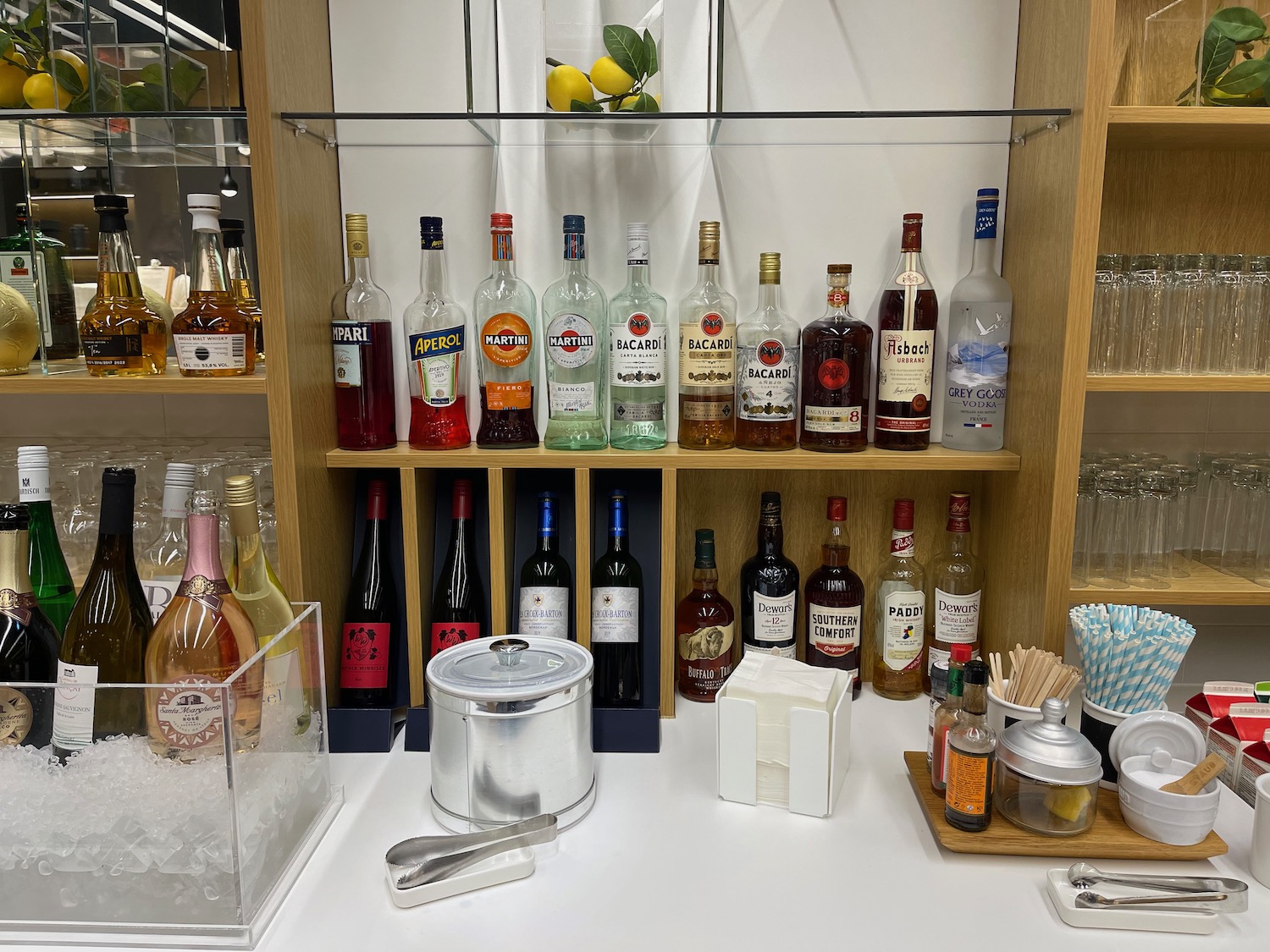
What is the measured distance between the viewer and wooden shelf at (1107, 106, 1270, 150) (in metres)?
1.18

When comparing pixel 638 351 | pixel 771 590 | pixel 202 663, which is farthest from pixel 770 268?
pixel 202 663

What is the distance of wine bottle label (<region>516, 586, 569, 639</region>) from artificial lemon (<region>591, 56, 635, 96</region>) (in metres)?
0.74

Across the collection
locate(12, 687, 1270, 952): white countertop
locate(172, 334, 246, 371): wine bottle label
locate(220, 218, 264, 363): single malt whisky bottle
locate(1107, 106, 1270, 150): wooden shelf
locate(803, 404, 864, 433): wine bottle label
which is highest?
locate(1107, 106, 1270, 150): wooden shelf

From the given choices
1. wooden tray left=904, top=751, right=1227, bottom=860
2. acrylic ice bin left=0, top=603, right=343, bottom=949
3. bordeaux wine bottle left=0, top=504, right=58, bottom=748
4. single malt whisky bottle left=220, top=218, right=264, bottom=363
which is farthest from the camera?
single malt whisky bottle left=220, top=218, right=264, bottom=363

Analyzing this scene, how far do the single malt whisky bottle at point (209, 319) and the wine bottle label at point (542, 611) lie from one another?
0.53m

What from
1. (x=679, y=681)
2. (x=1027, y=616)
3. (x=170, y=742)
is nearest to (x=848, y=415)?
(x=1027, y=616)

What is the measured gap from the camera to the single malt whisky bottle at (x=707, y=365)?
1.39 metres

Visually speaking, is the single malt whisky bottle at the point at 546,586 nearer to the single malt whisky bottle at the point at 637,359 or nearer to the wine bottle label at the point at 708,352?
the single malt whisky bottle at the point at 637,359

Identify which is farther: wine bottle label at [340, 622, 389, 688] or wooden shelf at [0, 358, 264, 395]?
wine bottle label at [340, 622, 389, 688]

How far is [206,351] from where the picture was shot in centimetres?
128

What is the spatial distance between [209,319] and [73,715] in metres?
0.58

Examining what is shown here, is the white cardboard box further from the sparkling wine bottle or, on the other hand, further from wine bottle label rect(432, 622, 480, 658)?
the sparkling wine bottle

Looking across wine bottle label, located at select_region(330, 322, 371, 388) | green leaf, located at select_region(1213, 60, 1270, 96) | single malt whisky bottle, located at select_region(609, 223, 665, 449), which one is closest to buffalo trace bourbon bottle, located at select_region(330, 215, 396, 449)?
wine bottle label, located at select_region(330, 322, 371, 388)

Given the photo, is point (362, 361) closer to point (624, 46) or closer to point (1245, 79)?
point (624, 46)
